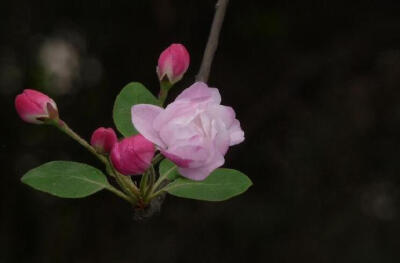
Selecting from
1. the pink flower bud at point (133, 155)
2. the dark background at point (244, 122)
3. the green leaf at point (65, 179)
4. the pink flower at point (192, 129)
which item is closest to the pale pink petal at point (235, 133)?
the pink flower at point (192, 129)

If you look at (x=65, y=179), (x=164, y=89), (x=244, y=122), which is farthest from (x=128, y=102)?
(x=244, y=122)

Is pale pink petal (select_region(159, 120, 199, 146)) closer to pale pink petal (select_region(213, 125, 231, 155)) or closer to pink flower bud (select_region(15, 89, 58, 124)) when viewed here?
pale pink petal (select_region(213, 125, 231, 155))

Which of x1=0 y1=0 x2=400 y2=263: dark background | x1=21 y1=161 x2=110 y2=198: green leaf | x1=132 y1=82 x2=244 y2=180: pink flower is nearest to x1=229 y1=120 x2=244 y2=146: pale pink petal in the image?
x1=132 y1=82 x2=244 y2=180: pink flower

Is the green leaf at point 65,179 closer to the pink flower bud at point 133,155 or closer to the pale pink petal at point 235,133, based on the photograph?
the pink flower bud at point 133,155

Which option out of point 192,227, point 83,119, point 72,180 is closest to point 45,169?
point 72,180

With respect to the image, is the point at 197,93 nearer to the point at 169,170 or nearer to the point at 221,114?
the point at 221,114

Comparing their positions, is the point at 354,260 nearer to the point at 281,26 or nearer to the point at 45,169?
the point at 281,26
